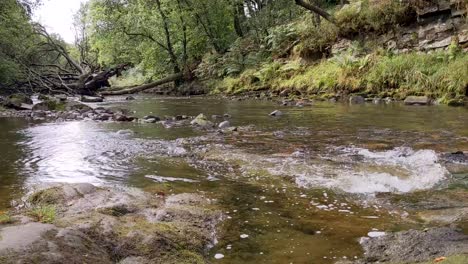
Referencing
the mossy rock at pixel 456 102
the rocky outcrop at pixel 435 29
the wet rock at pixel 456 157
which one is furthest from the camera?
the rocky outcrop at pixel 435 29

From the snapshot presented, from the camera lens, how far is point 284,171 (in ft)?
18.4

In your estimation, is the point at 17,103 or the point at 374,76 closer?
the point at 374,76

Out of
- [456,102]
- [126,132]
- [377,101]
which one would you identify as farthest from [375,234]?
[377,101]

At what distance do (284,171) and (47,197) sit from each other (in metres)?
2.90

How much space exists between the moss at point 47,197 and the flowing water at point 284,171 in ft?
1.85

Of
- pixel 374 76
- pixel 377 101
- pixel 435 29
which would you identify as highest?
pixel 435 29

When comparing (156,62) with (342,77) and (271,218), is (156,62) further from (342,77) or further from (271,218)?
(271,218)

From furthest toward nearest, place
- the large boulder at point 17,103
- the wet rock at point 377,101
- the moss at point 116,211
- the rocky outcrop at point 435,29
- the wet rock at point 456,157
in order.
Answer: the large boulder at point 17,103
the rocky outcrop at point 435,29
the wet rock at point 377,101
the wet rock at point 456,157
the moss at point 116,211

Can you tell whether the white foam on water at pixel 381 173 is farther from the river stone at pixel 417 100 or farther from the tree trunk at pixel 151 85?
the tree trunk at pixel 151 85

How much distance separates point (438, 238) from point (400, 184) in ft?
5.96

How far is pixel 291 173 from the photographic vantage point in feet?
18.0

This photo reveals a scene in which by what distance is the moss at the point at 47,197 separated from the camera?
406cm

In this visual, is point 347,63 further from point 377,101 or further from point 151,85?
point 151,85

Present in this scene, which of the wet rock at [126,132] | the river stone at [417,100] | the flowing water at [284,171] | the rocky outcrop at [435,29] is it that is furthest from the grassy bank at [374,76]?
the wet rock at [126,132]
